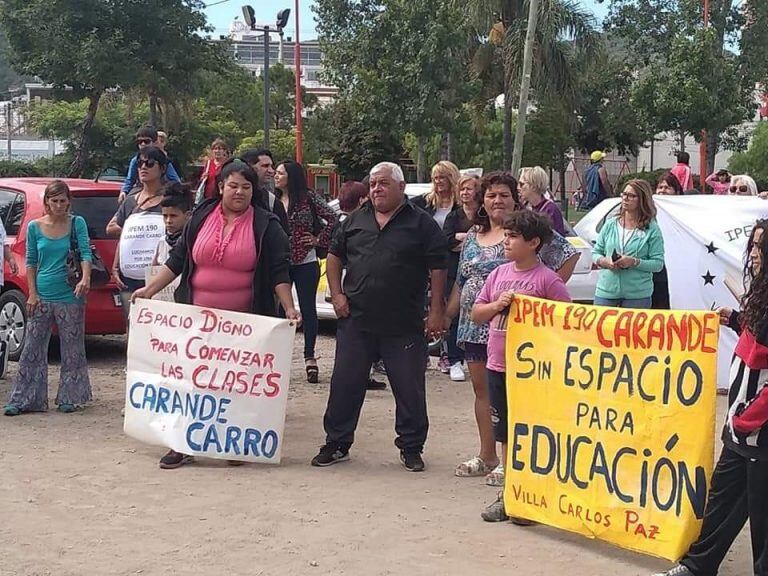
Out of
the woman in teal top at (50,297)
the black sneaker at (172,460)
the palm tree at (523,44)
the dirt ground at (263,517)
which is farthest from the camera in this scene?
the palm tree at (523,44)

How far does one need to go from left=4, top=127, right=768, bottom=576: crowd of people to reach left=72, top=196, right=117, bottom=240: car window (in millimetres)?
605

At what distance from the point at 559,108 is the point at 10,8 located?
721 inches

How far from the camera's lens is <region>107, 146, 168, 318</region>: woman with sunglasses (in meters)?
8.02

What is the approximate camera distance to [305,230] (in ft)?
30.2

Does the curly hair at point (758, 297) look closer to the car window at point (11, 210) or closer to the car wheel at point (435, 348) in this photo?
the car wheel at point (435, 348)

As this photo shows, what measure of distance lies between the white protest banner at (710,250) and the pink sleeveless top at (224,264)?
4.21 metres

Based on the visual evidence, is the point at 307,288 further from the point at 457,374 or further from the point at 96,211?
the point at 96,211

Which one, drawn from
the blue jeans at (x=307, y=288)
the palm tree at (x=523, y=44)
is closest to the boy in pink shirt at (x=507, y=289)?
the blue jeans at (x=307, y=288)

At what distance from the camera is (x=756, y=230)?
180 inches

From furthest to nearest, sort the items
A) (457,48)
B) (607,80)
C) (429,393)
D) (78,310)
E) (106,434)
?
(607,80)
(457,48)
(429,393)
(78,310)
(106,434)

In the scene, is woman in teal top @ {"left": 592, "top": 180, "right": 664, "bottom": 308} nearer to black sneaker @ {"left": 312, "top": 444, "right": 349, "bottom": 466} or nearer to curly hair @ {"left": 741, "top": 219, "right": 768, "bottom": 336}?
black sneaker @ {"left": 312, "top": 444, "right": 349, "bottom": 466}

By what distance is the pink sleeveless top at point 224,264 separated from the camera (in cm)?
669

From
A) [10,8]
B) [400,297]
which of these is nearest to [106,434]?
[400,297]

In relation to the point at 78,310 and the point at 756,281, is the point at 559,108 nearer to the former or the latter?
the point at 78,310
